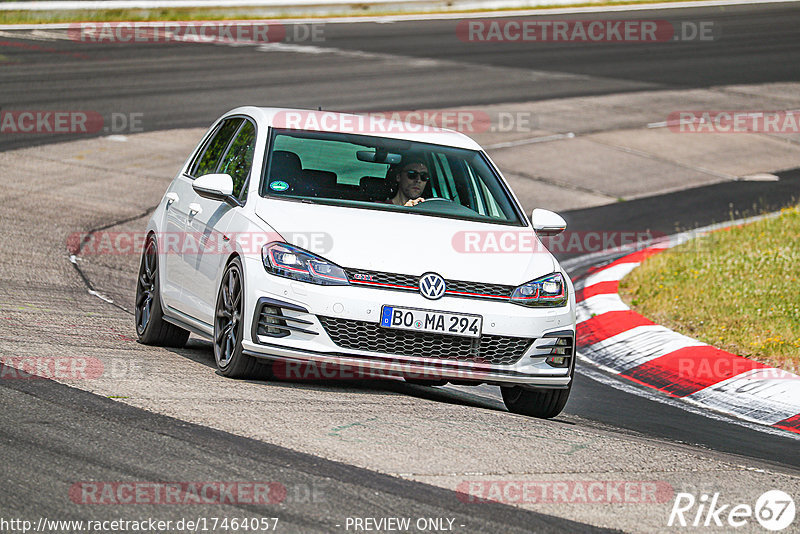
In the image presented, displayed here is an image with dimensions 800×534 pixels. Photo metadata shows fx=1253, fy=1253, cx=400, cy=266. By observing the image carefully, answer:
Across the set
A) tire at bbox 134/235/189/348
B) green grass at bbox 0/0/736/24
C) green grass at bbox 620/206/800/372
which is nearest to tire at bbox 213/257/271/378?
tire at bbox 134/235/189/348

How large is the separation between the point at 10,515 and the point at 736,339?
21.0 ft

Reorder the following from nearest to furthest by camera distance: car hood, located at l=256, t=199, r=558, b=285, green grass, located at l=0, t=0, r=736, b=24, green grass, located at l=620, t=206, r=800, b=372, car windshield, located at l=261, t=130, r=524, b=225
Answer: car hood, located at l=256, t=199, r=558, b=285
car windshield, located at l=261, t=130, r=524, b=225
green grass, located at l=620, t=206, r=800, b=372
green grass, located at l=0, t=0, r=736, b=24

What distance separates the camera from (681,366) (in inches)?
361

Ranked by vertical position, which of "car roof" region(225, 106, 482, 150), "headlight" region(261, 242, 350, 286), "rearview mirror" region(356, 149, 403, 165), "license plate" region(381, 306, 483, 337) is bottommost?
"license plate" region(381, 306, 483, 337)

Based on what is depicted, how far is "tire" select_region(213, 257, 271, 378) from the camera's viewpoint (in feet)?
22.5

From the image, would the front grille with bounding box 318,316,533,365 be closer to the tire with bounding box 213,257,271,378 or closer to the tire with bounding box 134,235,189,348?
the tire with bounding box 213,257,271,378

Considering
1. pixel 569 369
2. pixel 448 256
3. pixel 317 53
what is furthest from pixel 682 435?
pixel 317 53

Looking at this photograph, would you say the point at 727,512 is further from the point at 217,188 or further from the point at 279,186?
the point at 217,188

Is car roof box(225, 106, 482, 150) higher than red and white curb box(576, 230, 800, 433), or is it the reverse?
car roof box(225, 106, 482, 150)

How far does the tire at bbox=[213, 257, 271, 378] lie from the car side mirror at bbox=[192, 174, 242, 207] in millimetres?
499

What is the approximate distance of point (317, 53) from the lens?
27766 millimetres

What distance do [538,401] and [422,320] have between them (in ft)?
3.61

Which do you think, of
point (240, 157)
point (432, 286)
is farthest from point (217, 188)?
point (432, 286)

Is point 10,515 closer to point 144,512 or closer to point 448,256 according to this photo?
point 144,512
